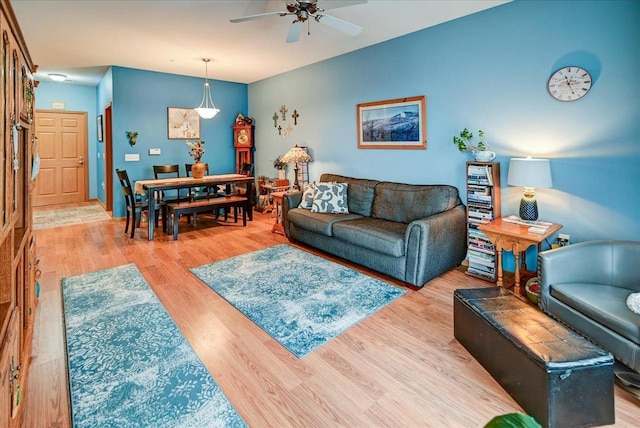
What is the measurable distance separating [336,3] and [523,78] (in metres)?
1.84

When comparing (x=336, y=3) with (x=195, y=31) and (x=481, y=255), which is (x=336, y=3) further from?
(x=481, y=255)

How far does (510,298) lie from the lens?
2.17 m

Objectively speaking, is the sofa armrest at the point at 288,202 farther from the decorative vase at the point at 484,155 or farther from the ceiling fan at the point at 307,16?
the decorative vase at the point at 484,155

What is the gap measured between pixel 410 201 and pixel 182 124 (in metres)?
4.71

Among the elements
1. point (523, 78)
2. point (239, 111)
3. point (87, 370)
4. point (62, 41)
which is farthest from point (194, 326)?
point (239, 111)

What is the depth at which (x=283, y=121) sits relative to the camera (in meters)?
6.19

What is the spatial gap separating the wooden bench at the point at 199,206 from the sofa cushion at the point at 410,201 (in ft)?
7.68

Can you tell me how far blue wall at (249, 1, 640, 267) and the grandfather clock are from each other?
9.31ft

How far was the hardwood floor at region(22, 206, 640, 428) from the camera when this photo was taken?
66.3 inches

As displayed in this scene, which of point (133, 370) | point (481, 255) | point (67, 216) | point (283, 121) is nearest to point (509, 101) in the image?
point (481, 255)

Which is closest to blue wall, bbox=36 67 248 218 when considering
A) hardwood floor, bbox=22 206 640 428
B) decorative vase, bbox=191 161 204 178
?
decorative vase, bbox=191 161 204 178

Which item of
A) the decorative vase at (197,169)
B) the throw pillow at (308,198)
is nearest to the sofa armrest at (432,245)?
the throw pillow at (308,198)

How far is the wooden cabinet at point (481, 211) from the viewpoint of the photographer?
3.27 metres

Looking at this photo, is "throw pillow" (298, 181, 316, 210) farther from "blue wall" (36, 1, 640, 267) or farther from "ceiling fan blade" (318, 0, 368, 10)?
"ceiling fan blade" (318, 0, 368, 10)
